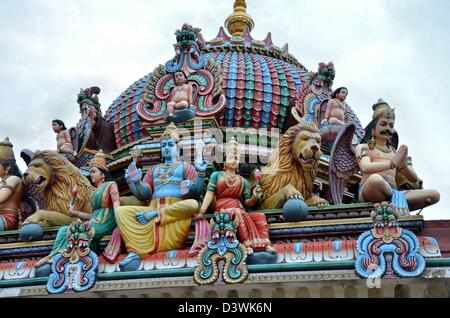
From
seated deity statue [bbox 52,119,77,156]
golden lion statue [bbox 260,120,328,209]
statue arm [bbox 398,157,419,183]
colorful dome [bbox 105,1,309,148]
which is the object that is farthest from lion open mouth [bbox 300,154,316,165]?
seated deity statue [bbox 52,119,77,156]

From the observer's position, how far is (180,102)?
16.7m

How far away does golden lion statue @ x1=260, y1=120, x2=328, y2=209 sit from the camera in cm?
1302

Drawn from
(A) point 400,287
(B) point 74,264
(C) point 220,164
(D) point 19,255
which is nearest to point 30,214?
(D) point 19,255

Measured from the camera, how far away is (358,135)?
21.0 meters

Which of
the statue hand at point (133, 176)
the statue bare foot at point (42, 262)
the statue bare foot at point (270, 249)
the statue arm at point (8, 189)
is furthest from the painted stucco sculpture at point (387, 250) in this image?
the statue arm at point (8, 189)

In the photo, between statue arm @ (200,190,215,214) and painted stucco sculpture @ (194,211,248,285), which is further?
statue arm @ (200,190,215,214)

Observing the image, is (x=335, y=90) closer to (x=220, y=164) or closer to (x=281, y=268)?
(x=220, y=164)

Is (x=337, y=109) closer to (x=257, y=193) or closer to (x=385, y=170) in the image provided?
(x=385, y=170)

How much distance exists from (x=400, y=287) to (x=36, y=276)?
19.1 ft

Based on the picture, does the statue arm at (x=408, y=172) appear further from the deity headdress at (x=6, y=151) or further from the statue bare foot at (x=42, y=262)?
the deity headdress at (x=6, y=151)

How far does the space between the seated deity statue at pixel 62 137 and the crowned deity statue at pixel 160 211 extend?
20.8ft

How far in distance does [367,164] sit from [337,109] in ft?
18.5

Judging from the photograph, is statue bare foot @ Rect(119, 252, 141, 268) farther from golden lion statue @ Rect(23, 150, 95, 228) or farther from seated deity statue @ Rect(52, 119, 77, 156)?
seated deity statue @ Rect(52, 119, 77, 156)

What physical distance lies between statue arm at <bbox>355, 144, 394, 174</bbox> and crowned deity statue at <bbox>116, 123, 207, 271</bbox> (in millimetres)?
2630
